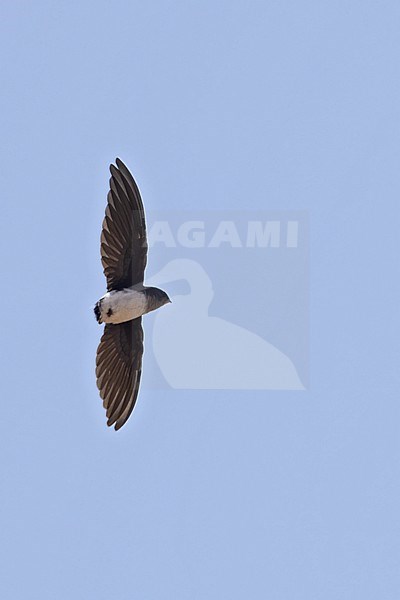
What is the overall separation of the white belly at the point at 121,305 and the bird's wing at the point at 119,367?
0.36m

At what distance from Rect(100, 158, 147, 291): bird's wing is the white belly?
79 mm

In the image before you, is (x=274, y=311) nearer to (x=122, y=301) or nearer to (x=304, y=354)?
(x=304, y=354)

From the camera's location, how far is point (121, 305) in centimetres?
1357

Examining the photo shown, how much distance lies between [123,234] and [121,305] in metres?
0.41

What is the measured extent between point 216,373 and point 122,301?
1292 millimetres

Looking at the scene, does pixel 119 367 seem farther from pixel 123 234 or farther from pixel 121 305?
pixel 123 234

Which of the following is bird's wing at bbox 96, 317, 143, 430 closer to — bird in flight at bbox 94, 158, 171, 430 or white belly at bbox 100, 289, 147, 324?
bird in flight at bbox 94, 158, 171, 430

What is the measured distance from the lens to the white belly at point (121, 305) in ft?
44.5

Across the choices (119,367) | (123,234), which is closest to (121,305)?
(123,234)

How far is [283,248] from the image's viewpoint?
14891 mm

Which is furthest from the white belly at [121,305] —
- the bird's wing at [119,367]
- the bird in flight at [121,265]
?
the bird's wing at [119,367]

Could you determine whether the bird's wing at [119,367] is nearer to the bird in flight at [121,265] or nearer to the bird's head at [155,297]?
the bird in flight at [121,265]

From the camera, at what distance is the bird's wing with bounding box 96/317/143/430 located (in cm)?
1393

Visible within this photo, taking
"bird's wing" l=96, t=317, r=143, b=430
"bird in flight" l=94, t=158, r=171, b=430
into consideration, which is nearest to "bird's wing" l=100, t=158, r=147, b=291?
"bird in flight" l=94, t=158, r=171, b=430
